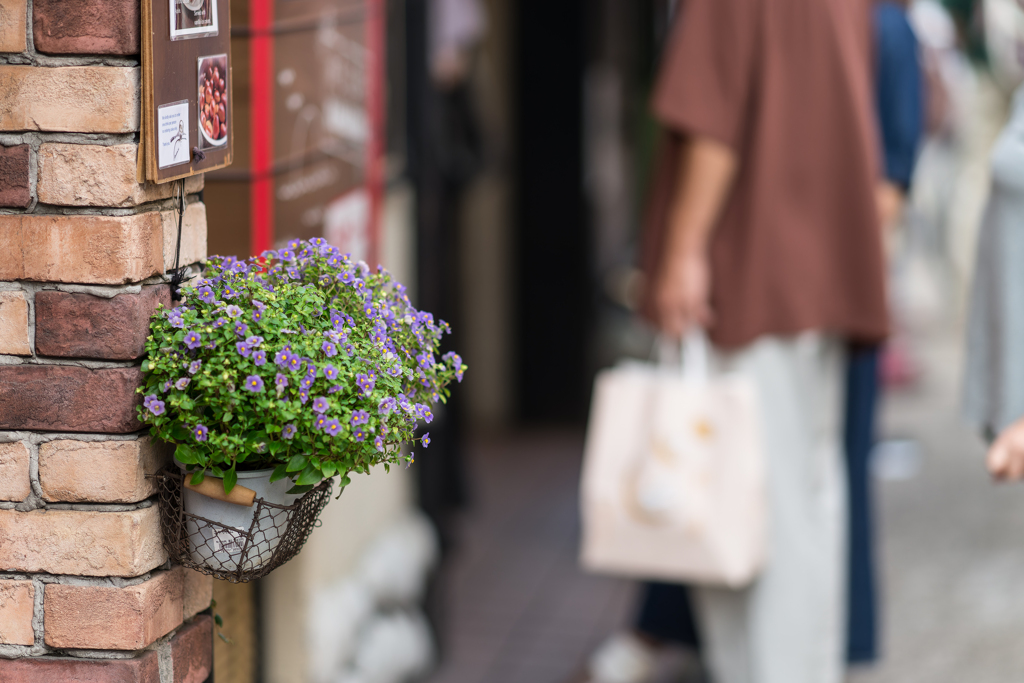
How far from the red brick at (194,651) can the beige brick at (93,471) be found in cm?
21

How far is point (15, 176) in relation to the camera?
4.59ft

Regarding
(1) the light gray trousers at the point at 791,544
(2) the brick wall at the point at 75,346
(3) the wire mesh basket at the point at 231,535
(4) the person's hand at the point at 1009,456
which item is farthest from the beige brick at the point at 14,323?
(1) the light gray trousers at the point at 791,544

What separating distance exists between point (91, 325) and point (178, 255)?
149mm

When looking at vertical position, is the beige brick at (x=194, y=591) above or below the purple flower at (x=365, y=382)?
below

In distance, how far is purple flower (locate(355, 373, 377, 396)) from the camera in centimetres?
136

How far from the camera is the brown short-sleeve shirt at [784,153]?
2.79 m

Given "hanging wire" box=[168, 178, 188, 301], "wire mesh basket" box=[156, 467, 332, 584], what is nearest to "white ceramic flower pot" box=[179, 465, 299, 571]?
"wire mesh basket" box=[156, 467, 332, 584]

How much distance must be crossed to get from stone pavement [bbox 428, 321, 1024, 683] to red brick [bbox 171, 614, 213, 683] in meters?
1.81

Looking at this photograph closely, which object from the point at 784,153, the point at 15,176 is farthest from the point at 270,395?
the point at 784,153

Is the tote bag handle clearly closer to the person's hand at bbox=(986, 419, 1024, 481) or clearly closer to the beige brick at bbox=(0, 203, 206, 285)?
the person's hand at bbox=(986, 419, 1024, 481)

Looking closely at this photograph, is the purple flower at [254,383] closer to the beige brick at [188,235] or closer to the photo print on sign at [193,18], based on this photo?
the beige brick at [188,235]

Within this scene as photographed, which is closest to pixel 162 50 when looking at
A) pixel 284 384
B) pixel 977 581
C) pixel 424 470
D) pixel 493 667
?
pixel 284 384

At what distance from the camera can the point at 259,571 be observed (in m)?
1.46

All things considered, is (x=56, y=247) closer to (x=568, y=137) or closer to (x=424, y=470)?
(x=424, y=470)
